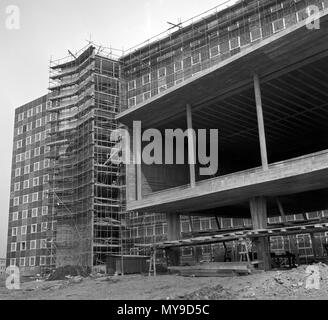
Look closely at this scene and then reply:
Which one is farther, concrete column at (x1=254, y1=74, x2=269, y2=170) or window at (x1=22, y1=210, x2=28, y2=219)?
window at (x1=22, y1=210, x2=28, y2=219)

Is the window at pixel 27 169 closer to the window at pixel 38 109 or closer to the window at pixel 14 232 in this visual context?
the window at pixel 14 232

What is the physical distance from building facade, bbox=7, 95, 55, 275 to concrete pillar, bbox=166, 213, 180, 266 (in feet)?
77.5

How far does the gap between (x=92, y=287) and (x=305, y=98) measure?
1864 centimetres

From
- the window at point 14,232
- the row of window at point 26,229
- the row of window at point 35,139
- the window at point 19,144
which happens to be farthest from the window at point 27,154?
the window at point 14,232

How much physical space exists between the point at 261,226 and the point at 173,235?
898 cm

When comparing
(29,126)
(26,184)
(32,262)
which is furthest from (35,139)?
(32,262)

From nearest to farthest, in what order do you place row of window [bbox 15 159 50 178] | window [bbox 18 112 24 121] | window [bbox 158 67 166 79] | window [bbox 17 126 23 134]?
window [bbox 158 67 166 79] → row of window [bbox 15 159 50 178] → window [bbox 17 126 23 134] → window [bbox 18 112 24 121]

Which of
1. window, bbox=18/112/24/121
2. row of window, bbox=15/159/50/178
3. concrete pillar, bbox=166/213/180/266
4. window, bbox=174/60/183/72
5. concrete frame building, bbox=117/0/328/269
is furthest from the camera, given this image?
window, bbox=18/112/24/121

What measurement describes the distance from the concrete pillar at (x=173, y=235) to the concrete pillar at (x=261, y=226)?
799 cm

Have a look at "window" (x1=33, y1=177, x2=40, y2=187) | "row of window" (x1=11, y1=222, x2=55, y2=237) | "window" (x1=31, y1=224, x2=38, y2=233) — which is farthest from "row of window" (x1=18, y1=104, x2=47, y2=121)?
"window" (x1=31, y1=224, x2=38, y2=233)

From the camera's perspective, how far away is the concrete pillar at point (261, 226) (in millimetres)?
25584

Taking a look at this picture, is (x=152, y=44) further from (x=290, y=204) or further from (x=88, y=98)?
(x=290, y=204)

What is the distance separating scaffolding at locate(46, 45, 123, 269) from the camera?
4550 centimetres

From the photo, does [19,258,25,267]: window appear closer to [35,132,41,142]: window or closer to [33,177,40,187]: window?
[33,177,40,187]: window
